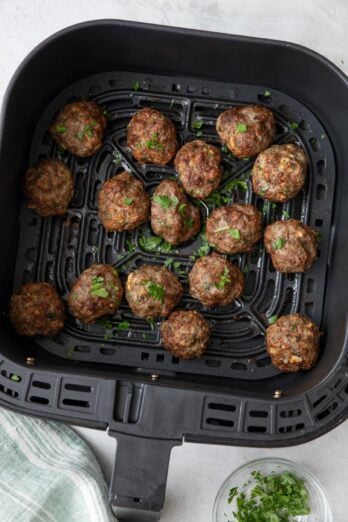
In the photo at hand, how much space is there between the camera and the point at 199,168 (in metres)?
2.17

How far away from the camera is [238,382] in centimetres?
222

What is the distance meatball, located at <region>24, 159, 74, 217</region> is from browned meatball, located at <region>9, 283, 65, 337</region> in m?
0.24

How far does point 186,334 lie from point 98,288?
304mm

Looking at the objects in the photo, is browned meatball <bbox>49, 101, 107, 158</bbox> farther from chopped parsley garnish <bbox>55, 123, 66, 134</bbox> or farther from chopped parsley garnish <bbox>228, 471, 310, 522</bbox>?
chopped parsley garnish <bbox>228, 471, 310, 522</bbox>

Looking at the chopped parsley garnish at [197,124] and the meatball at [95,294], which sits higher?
the chopped parsley garnish at [197,124]

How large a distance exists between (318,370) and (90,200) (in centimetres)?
90

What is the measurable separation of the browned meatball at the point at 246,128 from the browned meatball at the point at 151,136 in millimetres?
165

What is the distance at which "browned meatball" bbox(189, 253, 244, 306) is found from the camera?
2139 mm

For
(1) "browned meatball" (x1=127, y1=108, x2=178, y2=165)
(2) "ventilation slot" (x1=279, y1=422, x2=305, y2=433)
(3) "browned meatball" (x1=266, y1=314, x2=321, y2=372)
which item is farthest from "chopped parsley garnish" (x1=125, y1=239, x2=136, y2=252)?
(2) "ventilation slot" (x1=279, y1=422, x2=305, y2=433)

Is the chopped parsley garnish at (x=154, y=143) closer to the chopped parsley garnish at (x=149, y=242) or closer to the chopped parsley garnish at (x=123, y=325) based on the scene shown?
the chopped parsley garnish at (x=149, y=242)

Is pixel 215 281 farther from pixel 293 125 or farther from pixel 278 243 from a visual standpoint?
pixel 293 125

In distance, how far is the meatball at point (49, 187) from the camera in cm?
216

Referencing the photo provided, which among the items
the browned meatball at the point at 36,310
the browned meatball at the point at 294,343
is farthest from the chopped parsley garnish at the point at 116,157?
the browned meatball at the point at 294,343

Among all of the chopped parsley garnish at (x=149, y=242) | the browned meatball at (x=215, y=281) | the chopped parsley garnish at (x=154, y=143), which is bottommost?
the browned meatball at (x=215, y=281)
